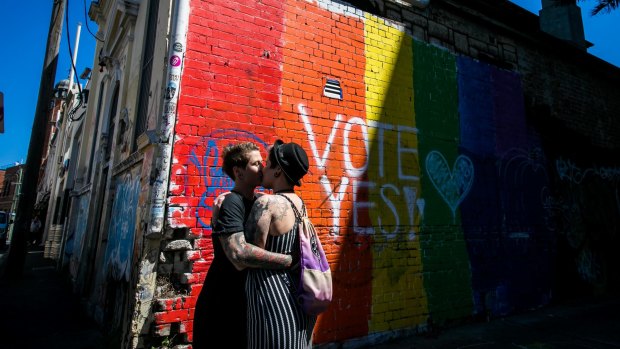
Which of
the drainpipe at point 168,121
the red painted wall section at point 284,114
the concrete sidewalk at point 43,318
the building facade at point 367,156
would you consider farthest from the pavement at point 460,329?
the drainpipe at point 168,121

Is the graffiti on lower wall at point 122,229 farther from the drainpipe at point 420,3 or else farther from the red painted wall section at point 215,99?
the drainpipe at point 420,3

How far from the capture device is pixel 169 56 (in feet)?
10.7

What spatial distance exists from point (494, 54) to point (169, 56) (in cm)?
529

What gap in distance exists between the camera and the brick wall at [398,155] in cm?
338

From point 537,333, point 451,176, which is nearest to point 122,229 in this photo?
point 451,176

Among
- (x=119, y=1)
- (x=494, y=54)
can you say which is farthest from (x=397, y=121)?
(x=119, y=1)

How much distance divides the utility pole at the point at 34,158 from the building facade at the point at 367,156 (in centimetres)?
181

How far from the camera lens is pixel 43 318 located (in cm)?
471

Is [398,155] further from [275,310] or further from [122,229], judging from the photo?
[122,229]

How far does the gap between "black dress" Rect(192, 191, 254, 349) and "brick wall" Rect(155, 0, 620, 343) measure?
1.38 meters

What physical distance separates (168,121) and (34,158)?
21.6ft

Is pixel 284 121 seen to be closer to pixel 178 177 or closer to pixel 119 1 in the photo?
pixel 178 177

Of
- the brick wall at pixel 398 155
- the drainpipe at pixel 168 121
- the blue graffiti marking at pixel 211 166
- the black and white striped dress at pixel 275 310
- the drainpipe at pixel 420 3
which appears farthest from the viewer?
the drainpipe at pixel 420 3

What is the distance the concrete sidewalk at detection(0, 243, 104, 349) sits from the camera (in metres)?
3.86
